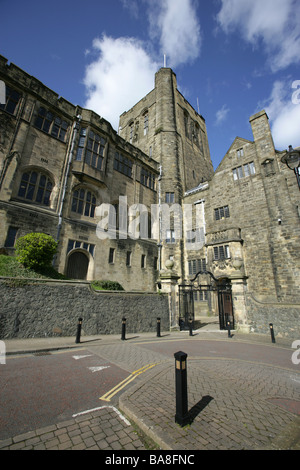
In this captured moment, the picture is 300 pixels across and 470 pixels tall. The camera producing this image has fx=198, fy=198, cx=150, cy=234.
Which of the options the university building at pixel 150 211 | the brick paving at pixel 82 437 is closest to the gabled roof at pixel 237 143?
the university building at pixel 150 211

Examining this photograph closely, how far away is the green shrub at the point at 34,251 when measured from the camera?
33.8ft

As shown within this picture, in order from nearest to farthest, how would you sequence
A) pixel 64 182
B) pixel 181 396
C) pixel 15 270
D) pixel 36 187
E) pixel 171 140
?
pixel 181 396, pixel 15 270, pixel 36 187, pixel 64 182, pixel 171 140

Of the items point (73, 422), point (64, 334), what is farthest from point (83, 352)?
point (73, 422)

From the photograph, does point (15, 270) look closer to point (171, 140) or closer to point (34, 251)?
point (34, 251)

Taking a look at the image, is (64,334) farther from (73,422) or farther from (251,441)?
(251,441)

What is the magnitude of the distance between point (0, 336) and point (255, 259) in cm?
1780

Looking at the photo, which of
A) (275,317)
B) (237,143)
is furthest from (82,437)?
(237,143)

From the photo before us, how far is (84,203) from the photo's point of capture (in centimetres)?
1614

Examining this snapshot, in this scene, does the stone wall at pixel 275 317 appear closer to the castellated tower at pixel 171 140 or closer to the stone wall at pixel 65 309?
the stone wall at pixel 65 309

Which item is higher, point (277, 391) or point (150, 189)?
point (150, 189)

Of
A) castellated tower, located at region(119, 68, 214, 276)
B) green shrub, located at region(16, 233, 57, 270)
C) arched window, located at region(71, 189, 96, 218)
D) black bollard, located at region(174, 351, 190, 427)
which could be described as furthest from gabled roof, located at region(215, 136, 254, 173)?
black bollard, located at region(174, 351, 190, 427)

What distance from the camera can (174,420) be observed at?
291cm

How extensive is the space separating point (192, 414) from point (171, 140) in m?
28.0

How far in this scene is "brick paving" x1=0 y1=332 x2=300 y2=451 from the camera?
2.45 metres
